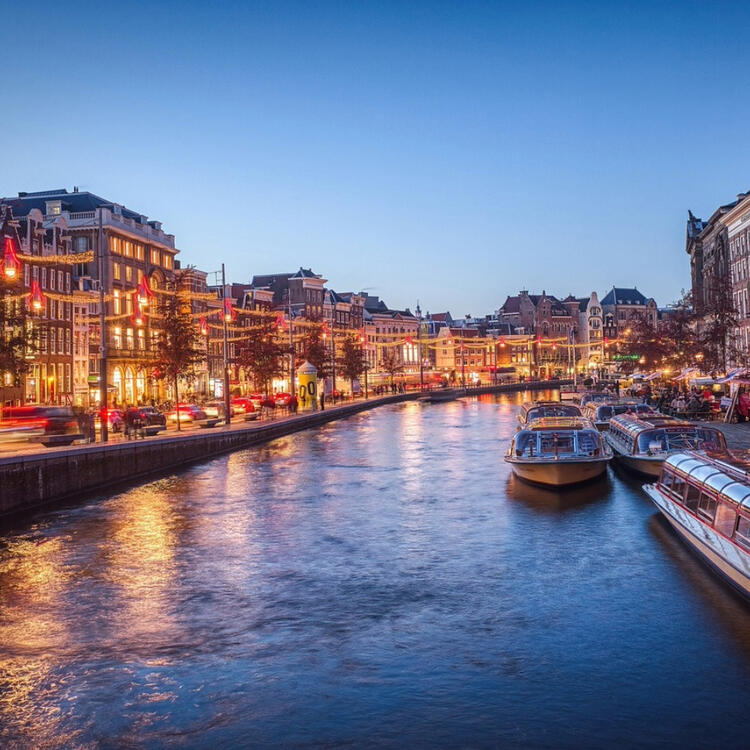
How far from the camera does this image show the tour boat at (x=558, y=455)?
3416 centimetres

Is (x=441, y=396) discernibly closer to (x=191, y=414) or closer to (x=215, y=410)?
(x=215, y=410)

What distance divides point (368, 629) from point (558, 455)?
61.5 ft

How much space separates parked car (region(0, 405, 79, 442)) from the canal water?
10601mm

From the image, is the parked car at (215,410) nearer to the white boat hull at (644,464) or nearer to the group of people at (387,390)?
the white boat hull at (644,464)

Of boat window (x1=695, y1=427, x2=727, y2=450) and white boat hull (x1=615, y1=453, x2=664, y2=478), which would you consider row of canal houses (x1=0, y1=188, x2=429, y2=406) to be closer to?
white boat hull (x1=615, y1=453, x2=664, y2=478)

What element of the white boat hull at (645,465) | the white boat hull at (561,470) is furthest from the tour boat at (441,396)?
the white boat hull at (561,470)

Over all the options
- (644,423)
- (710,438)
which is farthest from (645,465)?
(644,423)

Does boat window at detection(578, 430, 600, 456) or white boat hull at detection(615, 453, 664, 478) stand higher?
boat window at detection(578, 430, 600, 456)

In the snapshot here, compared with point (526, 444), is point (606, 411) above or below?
above

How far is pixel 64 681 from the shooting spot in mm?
15055

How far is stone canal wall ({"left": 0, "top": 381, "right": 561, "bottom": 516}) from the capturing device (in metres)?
30.4

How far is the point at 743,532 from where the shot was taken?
18750 mm

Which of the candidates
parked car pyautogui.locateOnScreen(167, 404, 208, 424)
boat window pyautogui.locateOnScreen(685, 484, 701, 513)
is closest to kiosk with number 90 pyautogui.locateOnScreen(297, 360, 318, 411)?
parked car pyautogui.locateOnScreen(167, 404, 208, 424)

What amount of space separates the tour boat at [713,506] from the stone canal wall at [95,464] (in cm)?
1939
